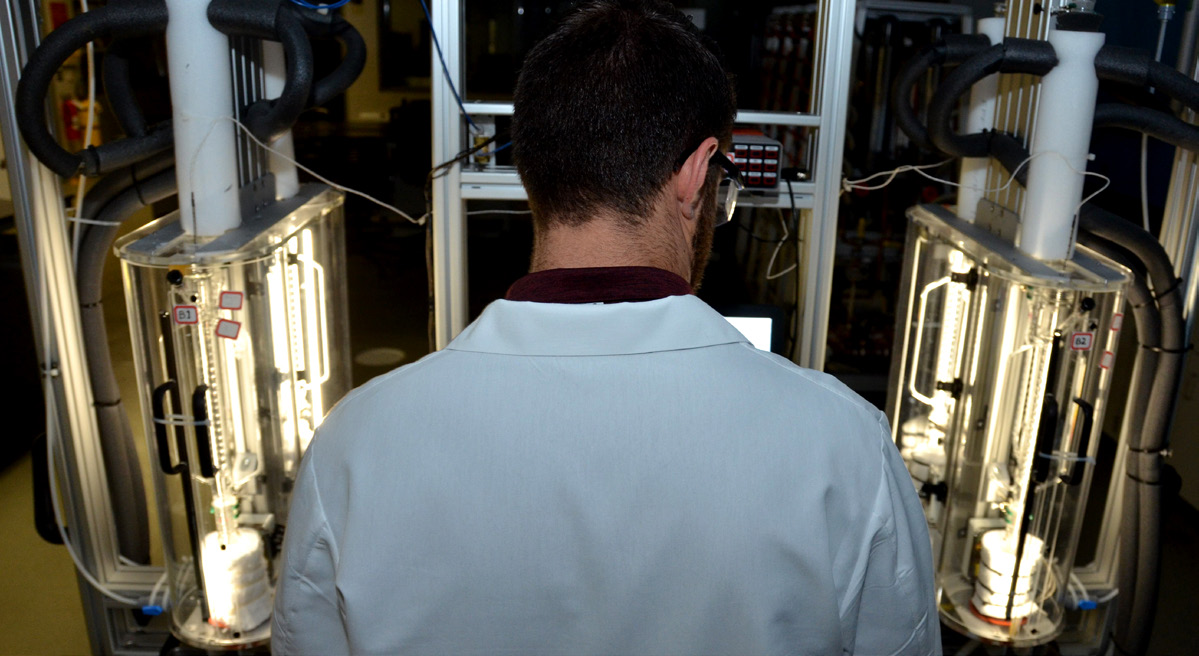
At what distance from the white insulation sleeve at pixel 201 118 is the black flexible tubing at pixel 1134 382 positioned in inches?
75.4

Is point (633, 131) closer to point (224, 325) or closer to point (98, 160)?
point (224, 325)

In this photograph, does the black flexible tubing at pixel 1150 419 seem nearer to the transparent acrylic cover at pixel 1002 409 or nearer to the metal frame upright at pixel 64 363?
the transparent acrylic cover at pixel 1002 409

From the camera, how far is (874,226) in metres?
4.70

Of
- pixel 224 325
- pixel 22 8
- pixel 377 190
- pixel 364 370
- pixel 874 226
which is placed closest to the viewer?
pixel 224 325

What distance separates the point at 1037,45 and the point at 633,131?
1352mm

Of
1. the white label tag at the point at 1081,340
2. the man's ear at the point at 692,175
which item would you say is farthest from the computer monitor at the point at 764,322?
the man's ear at the point at 692,175

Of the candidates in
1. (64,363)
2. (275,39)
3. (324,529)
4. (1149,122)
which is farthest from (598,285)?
(64,363)

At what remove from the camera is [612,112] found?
39.5 inches

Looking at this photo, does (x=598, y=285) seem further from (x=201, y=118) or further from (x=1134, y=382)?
(x=1134, y=382)

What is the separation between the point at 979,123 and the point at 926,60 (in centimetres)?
28

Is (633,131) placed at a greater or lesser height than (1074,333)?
greater

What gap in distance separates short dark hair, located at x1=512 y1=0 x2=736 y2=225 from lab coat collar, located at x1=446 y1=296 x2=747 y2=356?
0.46 feet

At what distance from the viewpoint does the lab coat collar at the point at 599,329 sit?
0.89 m

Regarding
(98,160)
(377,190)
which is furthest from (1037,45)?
(377,190)
